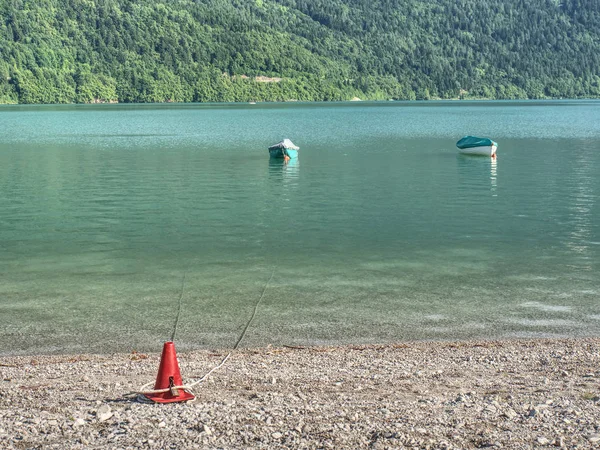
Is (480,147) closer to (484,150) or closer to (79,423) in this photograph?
(484,150)

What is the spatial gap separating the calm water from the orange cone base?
487 cm

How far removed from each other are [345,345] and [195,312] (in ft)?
14.8

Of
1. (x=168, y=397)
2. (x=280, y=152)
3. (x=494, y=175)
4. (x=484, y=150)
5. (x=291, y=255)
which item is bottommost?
(x=494, y=175)

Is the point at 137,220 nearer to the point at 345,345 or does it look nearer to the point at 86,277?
the point at 86,277

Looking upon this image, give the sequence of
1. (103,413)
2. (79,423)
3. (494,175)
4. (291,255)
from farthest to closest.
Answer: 1. (494,175)
2. (291,255)
3. (103,413)
4. (79,423)

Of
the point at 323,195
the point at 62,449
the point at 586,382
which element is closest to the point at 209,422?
the point at 62,449

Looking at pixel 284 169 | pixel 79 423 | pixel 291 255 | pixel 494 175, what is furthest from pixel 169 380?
pixel 284 169

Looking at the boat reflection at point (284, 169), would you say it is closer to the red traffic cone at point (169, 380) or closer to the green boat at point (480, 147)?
the green boat at point (480, 147)

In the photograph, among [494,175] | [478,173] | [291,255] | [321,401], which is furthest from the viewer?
[478,173]

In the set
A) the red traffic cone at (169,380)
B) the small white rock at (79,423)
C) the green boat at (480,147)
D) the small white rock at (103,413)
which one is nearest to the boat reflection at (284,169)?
the green boat at (480,147)

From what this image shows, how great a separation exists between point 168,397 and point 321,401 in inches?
86.9

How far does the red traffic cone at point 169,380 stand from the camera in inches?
447

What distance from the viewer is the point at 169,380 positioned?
11461 millimetres

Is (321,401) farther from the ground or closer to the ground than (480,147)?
farther from the ground
